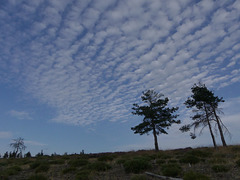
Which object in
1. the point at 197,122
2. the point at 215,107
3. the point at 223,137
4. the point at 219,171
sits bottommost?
the point at 219,171

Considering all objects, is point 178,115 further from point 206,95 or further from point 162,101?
point 206,95

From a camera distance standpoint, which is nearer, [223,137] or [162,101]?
[223,137]

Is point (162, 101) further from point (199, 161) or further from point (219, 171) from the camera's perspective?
point (219, 171)

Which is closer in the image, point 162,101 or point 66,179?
point 66,179

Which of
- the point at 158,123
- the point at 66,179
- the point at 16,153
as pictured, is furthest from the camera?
the point at 16,153

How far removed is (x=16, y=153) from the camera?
1704 inches

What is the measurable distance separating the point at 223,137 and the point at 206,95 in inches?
256

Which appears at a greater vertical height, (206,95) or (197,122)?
(206,95)

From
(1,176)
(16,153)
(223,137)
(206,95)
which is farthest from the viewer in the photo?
(16,153)

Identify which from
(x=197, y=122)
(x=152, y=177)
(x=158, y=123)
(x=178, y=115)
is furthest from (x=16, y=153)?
(x=152, y=177)

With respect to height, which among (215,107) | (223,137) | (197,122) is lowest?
(223,137)

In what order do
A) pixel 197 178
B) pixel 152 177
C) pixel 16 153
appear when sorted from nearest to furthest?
pixel 197 178 < pixel 152 177 < pixel 16 153

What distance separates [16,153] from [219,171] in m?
49.3

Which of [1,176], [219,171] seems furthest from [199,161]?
[1,176]
